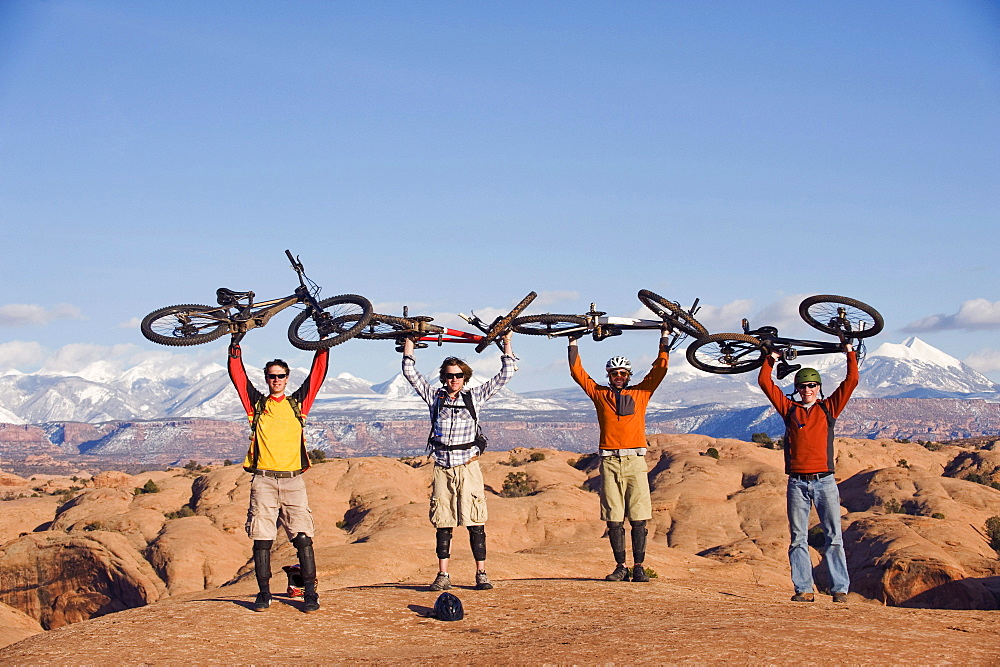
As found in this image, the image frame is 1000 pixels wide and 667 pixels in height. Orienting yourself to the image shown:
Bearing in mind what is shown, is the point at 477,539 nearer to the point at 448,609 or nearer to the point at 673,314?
the point at 448,609

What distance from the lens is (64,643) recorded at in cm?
1029

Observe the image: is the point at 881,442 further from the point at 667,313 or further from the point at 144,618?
the point at 144,618

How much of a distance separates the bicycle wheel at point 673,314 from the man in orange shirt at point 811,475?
258 centimetres

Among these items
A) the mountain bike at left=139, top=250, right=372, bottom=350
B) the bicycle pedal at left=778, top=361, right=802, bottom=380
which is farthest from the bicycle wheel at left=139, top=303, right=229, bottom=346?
the bicycle pedal at left=778, top=361, right=802, bottom=380

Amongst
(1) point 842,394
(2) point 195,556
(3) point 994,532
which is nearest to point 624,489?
(1) point 842,394

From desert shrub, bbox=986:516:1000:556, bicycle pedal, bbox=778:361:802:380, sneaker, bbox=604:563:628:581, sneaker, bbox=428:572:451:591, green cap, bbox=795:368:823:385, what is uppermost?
bicycle pedal, bbox=778:361:802:380

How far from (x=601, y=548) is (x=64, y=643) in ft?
49.0

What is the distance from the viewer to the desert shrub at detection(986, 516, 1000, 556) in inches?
1214

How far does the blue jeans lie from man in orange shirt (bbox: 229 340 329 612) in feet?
19.0

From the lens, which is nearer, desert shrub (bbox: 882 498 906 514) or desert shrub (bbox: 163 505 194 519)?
desert shrub (bbox: 163 505 194 519)

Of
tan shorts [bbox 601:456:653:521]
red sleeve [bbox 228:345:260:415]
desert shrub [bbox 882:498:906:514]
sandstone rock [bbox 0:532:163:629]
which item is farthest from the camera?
desert shrub [bbox 882:498:906:514]

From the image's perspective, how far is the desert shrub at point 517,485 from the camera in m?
39.9

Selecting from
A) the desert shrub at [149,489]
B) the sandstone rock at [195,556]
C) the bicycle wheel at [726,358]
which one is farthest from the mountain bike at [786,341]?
the desert shrub at [149,489]

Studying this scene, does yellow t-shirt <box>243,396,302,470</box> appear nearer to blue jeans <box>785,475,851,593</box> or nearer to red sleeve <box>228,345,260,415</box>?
red sleeve <box>228,345,260,415</box>
